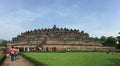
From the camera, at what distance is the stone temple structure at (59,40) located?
62294mm

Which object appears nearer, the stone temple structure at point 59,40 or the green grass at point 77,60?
the green grass at point 77,60

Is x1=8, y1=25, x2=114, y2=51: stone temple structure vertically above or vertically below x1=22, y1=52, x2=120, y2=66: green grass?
above

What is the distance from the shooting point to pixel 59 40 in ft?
216

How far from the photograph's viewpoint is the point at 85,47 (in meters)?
63.6

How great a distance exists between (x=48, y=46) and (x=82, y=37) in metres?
15.4

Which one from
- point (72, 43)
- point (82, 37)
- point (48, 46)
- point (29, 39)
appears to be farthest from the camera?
point (82, 37)

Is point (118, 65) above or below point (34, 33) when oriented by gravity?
below

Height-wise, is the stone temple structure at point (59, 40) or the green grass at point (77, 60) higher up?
the stone temple structure at point (59, 40)

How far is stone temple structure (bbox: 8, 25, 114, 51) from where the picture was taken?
62294 mm

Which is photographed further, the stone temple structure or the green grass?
the stone temple structure

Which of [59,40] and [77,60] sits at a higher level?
[59,40]

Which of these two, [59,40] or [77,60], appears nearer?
[77,60]

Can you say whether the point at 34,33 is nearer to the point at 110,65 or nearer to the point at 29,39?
the point at 29,39

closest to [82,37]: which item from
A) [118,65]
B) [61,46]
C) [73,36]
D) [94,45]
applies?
[73,36]
